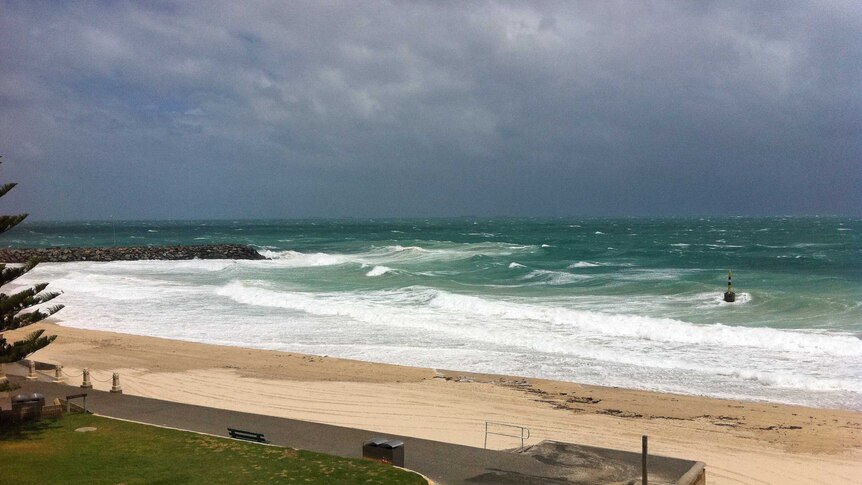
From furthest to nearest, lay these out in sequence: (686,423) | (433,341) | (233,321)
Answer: (233,321)
(433,341)
(686,423)

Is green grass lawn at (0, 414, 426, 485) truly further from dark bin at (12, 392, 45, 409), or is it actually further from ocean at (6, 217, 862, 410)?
ocean at (6, 217, 862, 410)

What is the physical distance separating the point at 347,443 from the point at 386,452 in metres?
1.54

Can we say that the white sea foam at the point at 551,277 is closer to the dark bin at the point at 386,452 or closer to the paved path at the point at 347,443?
the paved path at the point at 347,443

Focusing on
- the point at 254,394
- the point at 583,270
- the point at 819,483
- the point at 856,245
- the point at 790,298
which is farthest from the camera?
the point at 856,245

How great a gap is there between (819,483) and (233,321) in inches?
868

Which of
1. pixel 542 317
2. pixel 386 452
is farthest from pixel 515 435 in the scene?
pixel 542 317

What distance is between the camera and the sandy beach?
12.1m

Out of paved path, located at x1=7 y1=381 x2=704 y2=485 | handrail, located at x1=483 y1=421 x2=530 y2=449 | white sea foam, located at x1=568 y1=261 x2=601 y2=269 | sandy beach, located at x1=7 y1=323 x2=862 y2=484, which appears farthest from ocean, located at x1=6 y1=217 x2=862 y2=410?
paved path, located at x1=7 y1=381 x2=704 y2=485

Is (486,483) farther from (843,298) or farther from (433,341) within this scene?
(843,298)

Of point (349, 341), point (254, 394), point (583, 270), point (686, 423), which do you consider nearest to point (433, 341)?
point (349, 341)

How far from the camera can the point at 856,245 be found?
237 feet

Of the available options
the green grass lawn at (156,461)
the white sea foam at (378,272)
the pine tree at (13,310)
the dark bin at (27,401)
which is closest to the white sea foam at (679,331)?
the green grass lawn at (156,461)

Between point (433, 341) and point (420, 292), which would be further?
point (420, 292)

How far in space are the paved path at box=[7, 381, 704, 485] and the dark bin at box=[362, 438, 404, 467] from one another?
0.35 m
